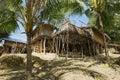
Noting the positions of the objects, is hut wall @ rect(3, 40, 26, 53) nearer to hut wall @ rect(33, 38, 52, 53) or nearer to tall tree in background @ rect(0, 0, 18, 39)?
hut wall @ rect(33, 38, 52, 53)

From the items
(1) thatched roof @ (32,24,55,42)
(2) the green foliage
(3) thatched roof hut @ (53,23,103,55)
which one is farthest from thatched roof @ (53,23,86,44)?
(2) the green foliage

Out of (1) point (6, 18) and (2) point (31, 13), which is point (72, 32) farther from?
(2) point (31, 13)

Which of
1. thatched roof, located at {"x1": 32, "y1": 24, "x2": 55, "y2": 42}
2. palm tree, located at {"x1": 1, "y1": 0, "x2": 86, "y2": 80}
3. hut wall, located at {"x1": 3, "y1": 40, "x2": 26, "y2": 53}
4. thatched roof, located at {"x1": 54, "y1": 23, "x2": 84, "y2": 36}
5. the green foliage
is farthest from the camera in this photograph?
hut wall, located at {"x1": 3, "y1": 40, "x2": 26, "y2": 53}

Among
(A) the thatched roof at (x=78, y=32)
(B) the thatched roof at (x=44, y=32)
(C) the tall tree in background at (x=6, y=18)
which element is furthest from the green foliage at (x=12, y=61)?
(B) the thatched roof at (x=44, y=32)

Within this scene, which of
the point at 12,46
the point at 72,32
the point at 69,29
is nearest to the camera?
the point at 69,29

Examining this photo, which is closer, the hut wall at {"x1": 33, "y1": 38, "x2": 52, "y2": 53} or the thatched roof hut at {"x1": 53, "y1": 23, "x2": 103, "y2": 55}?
the thatched roof hut at {"x1": 53, "y1": 23, "x2": 103, "y2": 55}

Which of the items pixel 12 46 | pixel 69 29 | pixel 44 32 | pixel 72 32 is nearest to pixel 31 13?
pixel 69 29

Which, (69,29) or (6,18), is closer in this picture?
(6,18)

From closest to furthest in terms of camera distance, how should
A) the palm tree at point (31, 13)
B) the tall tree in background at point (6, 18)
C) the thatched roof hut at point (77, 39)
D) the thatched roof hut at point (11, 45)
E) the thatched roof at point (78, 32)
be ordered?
1. the palm tree at point (31, 13)
2. the tall tree in background at point (6, 18)
3. the thatched roof at point (78, 32)
4. the thatched roof hut at point (77, 39)
5. the thatched roof hut at point (11, 45)

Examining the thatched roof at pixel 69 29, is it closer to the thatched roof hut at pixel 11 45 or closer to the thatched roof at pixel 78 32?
the thatched roof at pixel 78 32

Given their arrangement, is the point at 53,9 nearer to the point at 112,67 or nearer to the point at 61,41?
the point at 112,67

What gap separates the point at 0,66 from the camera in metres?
19.3

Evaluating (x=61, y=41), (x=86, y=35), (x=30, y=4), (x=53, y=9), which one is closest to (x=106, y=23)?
(x=86, y=35)

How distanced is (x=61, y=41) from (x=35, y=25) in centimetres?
1173
